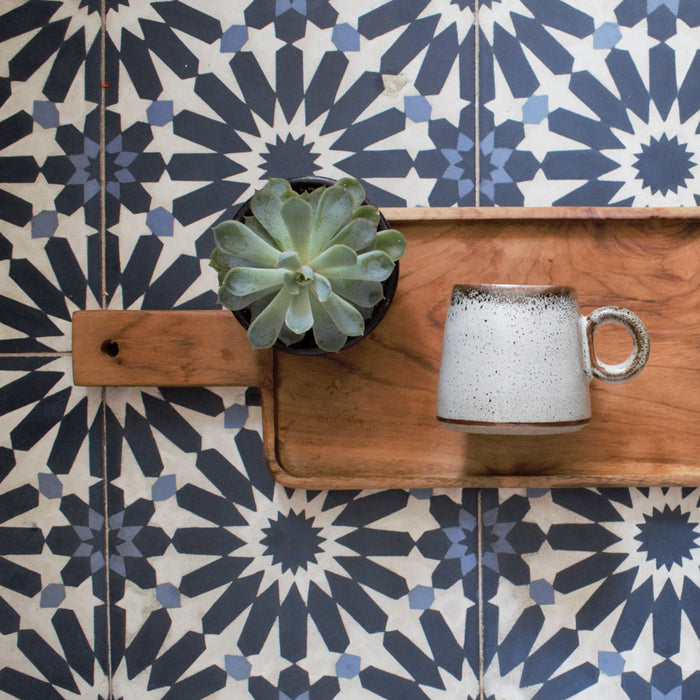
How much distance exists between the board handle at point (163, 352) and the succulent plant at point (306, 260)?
0.10 metres

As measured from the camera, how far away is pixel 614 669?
0.62 meters

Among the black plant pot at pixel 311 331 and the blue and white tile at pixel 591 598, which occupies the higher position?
the black plant pot at pixel 311 331

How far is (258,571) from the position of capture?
628 millimetres

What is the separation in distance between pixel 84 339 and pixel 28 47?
32cm

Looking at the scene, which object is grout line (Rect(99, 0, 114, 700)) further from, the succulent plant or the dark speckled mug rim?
the dark speckled mug rim

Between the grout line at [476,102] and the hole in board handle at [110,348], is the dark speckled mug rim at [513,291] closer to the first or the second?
the grout line at [476,102]

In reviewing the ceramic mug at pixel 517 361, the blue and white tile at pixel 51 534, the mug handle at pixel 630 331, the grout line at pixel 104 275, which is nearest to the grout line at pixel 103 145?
the grout line at pixel 104 275

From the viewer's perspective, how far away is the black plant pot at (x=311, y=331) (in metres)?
0.52

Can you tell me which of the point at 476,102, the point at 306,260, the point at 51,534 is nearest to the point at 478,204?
the point at 476,102

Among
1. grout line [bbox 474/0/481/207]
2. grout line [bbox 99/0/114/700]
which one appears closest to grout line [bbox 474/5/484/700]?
grout line [bbox 474/0/481/207]

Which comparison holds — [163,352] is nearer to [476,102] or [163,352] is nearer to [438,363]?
[438,363]

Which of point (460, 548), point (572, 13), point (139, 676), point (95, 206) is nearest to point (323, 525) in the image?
point (460, 548)

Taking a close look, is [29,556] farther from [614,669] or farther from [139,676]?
[614,669]

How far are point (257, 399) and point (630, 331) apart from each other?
353mm
